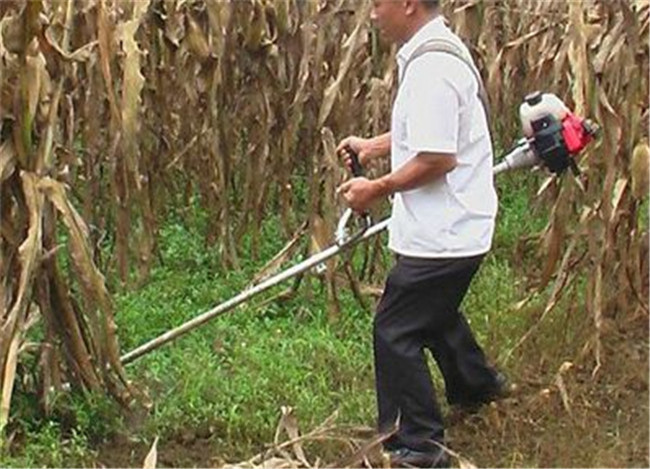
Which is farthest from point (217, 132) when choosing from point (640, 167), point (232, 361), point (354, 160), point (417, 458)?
point (417, 458)

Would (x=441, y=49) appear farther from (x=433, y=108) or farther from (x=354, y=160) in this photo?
(x=354, y=160)

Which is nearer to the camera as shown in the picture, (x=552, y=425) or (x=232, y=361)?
(x=552, y=425)

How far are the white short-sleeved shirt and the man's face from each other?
45 millimetres

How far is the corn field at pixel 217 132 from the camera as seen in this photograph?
3523 millimetres

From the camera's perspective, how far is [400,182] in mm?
3455

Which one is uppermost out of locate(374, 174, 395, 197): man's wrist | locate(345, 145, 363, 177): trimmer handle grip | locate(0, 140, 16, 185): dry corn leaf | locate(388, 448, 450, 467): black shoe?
locate(0, 140, 16, 185): dry corn leaf

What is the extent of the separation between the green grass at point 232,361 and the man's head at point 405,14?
1.24 metres

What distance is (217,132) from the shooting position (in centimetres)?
553

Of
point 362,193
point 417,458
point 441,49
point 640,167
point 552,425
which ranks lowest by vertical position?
point 552,425

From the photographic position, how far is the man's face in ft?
11.6

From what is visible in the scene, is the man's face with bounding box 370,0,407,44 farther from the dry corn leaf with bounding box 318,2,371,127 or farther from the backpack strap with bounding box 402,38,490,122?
the dry corn leaf with bounding box 318,2,371,127

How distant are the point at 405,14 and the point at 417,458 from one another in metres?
1.22

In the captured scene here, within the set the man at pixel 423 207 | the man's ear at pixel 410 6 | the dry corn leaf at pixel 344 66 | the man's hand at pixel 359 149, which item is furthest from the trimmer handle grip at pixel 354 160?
the dry corn leaf at pixel 344 66

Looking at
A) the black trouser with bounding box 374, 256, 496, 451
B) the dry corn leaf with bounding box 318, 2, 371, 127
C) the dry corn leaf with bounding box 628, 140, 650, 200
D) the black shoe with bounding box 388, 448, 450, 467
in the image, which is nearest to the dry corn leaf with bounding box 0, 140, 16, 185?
the black trouser with bounding box 374, 256, 496, 451
